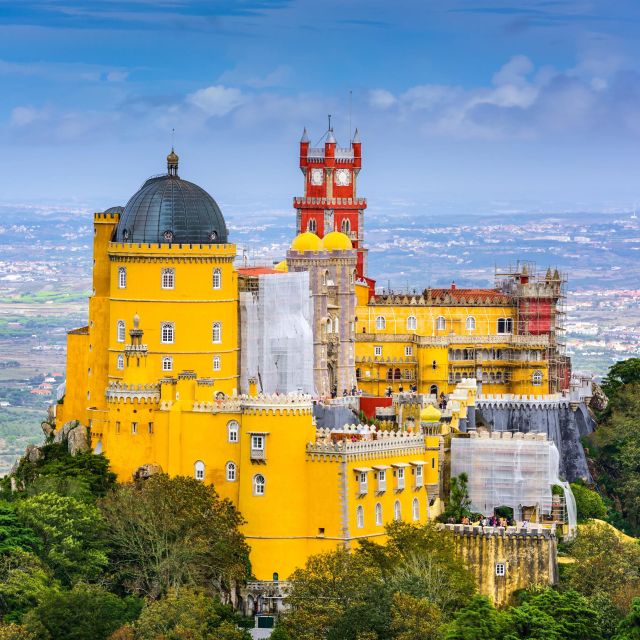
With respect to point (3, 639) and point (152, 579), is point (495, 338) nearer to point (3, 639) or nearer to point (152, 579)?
point (152, 579)

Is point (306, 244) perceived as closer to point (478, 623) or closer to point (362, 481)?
point (362, 481)

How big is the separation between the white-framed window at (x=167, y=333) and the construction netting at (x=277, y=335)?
5532 millimetres

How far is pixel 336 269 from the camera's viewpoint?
411 ft

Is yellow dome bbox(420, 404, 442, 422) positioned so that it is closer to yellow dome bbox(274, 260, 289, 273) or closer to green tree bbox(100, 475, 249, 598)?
green tree bbox(100, 475, 249, 598)

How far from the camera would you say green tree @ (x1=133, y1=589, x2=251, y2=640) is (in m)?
91.2

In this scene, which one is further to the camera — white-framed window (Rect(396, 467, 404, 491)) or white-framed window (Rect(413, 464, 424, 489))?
white-framed window (Rect(413, 464, 424, 489))

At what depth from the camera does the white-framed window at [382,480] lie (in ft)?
340

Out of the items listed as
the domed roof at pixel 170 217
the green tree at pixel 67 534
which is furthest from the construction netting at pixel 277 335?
the green tree at pixel 67 534

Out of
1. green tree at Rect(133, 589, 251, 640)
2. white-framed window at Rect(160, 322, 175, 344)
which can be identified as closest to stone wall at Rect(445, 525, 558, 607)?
green tree at Rect(133, 589, 251, 640)

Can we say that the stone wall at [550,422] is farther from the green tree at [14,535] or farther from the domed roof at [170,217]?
the green tree at [14,535]

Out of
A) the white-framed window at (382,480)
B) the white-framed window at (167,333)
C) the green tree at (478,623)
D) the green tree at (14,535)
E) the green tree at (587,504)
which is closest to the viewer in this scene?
the green tree at (478,623)

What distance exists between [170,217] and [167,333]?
6.03 metres

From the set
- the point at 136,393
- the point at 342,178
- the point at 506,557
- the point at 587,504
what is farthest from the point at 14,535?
the point at 342,178

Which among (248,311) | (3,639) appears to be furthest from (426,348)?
(3,639)
